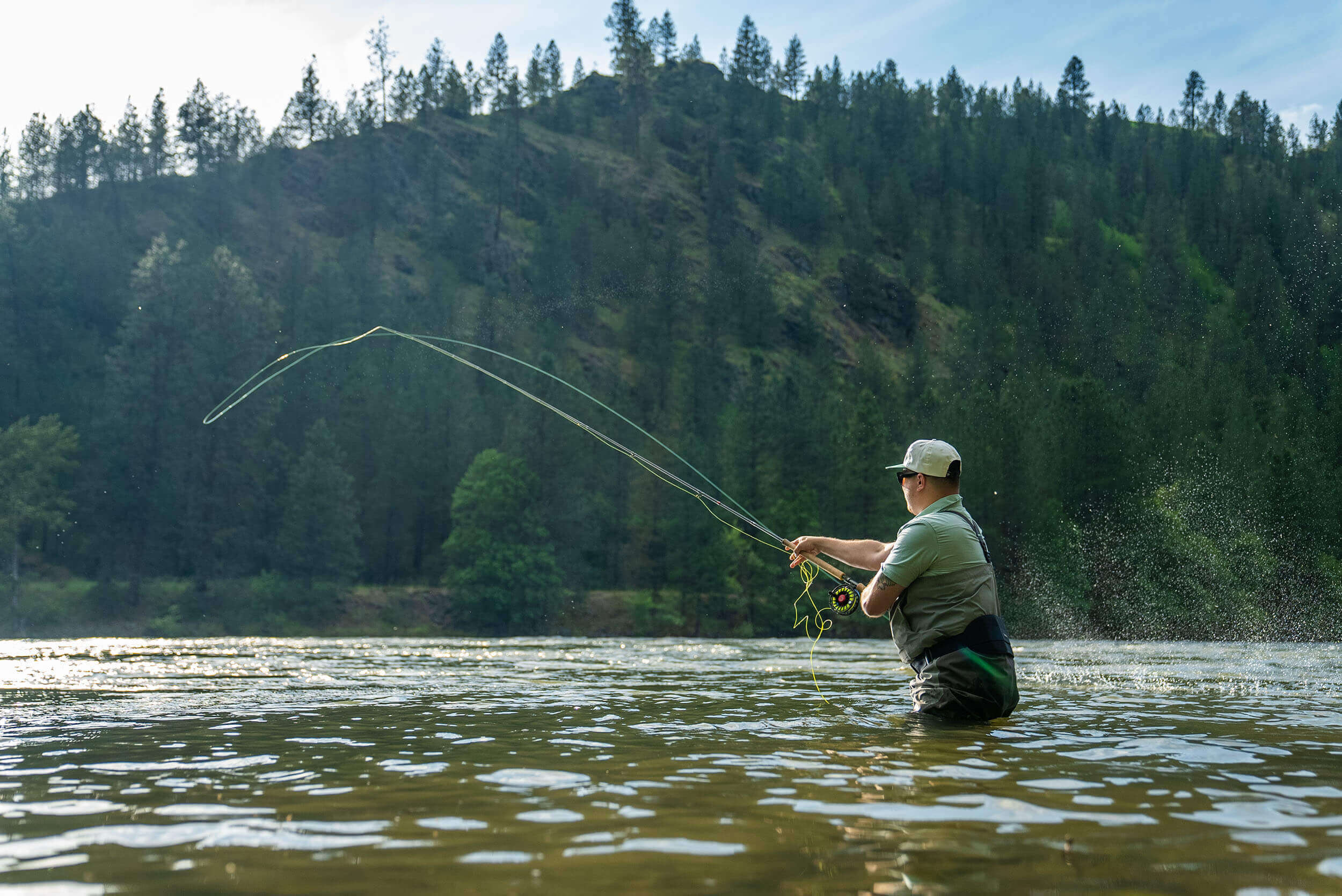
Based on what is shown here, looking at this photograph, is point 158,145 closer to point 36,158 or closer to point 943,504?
point 36,158

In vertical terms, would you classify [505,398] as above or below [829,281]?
below

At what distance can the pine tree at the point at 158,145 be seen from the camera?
115625mm

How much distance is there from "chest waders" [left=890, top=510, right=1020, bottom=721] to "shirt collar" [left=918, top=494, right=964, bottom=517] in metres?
0.05

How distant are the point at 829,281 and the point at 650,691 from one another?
115673 millimetres

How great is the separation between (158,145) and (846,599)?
125 m

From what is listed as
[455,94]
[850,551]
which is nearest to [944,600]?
[850,551]

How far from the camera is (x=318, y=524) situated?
6206 centimetres

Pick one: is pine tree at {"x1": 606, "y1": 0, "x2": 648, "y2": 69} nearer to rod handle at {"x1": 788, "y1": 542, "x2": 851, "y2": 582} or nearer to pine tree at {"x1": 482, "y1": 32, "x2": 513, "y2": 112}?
pine tree at {"x1": 482, "y1": 32, "x2": 513, "y2": 112}

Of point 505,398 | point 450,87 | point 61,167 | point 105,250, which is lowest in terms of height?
point 505,398

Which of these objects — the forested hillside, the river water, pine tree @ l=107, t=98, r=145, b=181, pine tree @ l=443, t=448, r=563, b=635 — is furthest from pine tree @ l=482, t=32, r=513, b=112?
the river water

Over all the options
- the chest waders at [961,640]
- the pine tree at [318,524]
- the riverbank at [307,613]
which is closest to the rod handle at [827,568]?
the chest waders at [961,640]

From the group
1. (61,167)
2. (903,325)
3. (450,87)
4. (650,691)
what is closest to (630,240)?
(903,325)

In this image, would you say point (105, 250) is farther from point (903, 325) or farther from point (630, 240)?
point (903, 325)

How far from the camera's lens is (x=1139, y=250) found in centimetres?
13862
